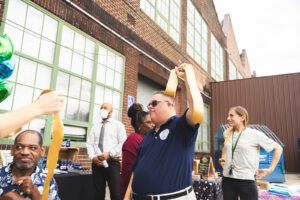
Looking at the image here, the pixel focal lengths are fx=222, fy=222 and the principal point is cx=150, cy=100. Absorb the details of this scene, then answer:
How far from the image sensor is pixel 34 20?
448 centimetres

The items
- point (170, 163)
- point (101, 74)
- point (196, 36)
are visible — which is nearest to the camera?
point (170, 163)

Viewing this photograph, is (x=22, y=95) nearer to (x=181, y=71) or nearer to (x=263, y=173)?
(x=181, y=71)

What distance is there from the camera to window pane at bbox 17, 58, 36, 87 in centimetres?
421

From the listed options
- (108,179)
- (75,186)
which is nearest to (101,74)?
(108,179)

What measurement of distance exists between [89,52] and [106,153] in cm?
307

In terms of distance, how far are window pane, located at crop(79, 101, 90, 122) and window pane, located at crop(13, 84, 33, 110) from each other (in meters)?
1.29

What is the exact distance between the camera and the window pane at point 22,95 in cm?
411

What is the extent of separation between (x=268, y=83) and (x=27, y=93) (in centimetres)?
1208

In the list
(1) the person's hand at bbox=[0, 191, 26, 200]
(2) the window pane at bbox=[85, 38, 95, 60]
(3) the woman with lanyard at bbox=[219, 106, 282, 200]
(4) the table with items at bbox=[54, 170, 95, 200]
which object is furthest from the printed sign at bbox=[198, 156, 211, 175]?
(2) the window pane at bbox=[85, 38, 95, 60]

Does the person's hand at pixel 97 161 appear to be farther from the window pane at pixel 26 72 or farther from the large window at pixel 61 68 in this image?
the window pane at pixel 26 72

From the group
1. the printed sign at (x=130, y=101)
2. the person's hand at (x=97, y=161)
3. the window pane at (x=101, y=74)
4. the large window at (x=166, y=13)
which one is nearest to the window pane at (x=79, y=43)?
the window pane at (x=101, y=74)

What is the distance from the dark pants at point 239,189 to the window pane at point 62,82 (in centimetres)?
385

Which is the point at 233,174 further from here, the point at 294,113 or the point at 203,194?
the point at 294,113

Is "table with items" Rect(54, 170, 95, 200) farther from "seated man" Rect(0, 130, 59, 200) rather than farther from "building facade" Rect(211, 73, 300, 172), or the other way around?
"building facade" Rect(211, 73, 300, 172)
